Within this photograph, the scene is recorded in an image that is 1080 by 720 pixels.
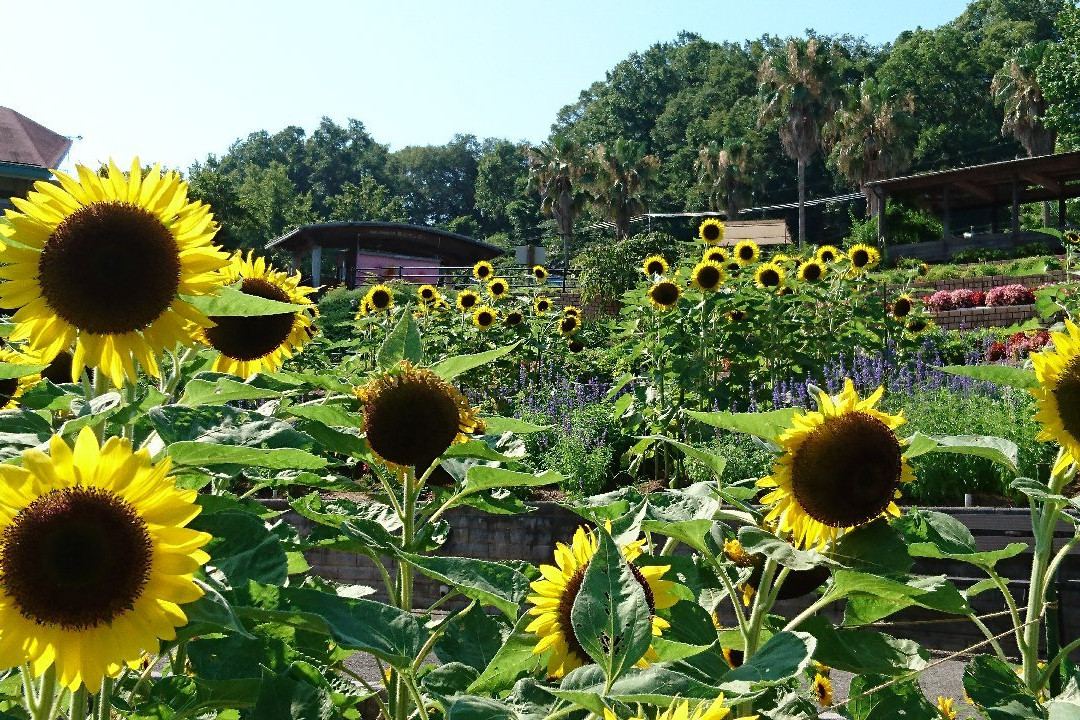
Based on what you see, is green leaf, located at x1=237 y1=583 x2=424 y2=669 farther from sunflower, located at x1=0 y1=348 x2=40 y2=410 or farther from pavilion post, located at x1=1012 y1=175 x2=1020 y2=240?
pavilion post, located at x1=1012 y1=175 x2=1020 y2=240

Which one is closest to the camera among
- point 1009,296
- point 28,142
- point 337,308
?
point 1009,296

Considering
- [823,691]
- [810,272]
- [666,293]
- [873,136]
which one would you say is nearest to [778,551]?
[823,691]

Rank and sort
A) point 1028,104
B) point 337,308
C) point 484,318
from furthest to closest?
point 1028,104, point 337,308, point 484,318

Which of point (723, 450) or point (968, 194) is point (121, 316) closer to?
point (723, 450)

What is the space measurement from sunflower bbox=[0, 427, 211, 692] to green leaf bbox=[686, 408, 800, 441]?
64cm

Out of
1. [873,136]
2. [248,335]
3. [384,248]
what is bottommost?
[248,335]

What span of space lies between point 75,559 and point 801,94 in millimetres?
52382

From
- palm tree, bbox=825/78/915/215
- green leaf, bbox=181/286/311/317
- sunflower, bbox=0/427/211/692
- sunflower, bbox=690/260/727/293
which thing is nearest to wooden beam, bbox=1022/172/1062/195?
palm tree, bbox=825/78/915/215

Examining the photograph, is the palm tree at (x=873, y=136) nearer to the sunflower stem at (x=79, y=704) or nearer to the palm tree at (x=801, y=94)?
the palm tree at (x=801, y=94)

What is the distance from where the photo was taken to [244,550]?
1.19 meters

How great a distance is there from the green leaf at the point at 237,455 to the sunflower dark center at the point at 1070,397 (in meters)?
1.11

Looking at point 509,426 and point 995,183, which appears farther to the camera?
point 995,183

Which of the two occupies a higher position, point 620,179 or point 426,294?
point 620,179

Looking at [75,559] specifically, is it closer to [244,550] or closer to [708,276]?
[244,550]
